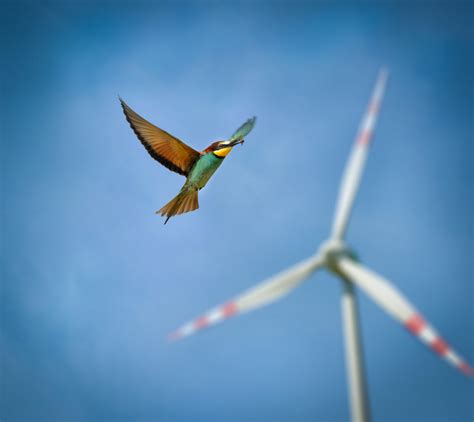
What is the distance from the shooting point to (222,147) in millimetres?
2859

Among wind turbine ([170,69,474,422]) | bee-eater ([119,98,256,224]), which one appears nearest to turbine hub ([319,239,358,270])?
wind turbine ([170,69,474,422])

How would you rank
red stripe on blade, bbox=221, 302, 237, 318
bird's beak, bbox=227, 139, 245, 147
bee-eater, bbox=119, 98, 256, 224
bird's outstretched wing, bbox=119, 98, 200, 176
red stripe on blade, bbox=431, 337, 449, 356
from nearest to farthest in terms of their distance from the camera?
1. bird's beak, bbox=227, 139, 245, 147
2. bee-eater, bbox=119, 98, 256, 224
3. bird's outstretched wing, bbox=119, 98, 200, 176
4. red stripe on blade, bbox=431, 337, 449, 356
5. red stripe on blade, bbox=221, 302, 237, 318

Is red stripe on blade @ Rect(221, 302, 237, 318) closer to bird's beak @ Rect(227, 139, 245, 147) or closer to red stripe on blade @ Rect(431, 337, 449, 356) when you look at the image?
red stripe on blade @ Rect(431, 337, 449, 356)

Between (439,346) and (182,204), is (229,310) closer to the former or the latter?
(439,346)

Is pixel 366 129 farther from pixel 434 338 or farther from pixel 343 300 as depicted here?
pixel 434 338

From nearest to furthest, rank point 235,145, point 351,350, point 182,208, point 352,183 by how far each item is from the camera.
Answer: point 235,145
point 182,208
point 351,350
point 352,183

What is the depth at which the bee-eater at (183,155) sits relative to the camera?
2.91 meters

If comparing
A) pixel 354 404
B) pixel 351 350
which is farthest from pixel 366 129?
pixel 354 404

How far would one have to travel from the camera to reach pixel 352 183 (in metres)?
15.0

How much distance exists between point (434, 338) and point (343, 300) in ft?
13.0

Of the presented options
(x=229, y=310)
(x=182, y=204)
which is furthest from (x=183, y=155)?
(x=229, y=310)

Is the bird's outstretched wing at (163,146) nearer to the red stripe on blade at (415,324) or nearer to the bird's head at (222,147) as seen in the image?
the bird's head at (222,147)

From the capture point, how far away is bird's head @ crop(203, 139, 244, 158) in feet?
9.02

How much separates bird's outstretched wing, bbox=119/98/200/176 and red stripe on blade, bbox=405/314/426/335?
908 cm
